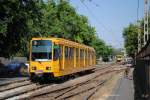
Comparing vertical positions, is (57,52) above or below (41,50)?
below

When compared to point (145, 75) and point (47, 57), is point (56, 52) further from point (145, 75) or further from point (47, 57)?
point (145, 75)

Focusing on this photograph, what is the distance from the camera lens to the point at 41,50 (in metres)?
33.1

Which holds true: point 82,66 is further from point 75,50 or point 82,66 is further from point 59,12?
point 59,12

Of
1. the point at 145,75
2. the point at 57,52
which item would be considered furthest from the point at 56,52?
the point at 145,75

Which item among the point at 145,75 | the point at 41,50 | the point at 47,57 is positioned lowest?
the point at 145,75

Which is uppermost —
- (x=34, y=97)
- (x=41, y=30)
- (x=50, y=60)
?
(x=41, y=30)

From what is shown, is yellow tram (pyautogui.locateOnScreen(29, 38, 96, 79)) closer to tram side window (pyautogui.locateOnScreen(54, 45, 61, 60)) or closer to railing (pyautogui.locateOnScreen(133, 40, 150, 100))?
tram side window (pyautogui.locateOnScreen(54, 45, 61, 60))

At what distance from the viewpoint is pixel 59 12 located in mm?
83062

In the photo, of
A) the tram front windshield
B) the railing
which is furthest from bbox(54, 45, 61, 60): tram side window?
the railing

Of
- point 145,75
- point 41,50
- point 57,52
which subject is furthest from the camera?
point 41,50

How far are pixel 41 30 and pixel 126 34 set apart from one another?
71206mm

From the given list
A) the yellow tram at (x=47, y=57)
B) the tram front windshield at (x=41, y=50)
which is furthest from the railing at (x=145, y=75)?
the tram front windshield at (x=41, y=50)

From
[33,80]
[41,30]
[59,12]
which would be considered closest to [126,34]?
[59,12]

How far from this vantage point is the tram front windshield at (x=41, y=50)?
108ft
